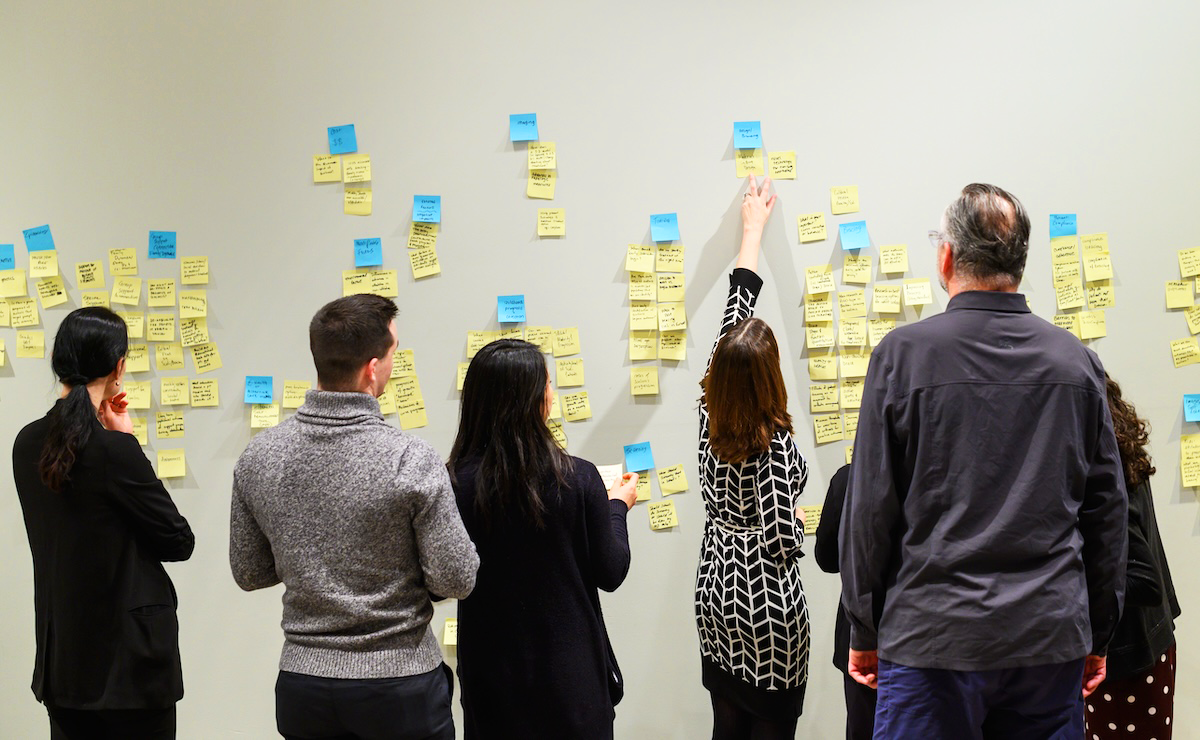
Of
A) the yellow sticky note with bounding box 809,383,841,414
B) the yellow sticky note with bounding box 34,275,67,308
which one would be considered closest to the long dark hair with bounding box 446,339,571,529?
the yellow sticky note with bounding box 809,383,841,414

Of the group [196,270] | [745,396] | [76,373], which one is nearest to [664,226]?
[745,396]

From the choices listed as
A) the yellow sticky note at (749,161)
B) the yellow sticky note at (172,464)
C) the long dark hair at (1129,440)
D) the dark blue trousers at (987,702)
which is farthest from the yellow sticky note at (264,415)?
the long dark hair at (1129,440)

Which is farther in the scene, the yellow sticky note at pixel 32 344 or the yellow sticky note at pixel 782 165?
the yellow sticky note at pixel 32 344

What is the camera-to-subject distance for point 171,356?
2.84 metres

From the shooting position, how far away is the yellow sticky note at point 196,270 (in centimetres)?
281

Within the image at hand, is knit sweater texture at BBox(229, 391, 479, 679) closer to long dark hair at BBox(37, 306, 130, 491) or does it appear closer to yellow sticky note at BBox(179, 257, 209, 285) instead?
long dark hair at BBox(37, 306, 130, 491)

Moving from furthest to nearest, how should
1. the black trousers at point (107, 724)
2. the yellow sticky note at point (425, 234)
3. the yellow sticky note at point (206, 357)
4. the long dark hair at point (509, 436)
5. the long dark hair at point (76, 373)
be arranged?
the yellow sticky note at point (206, 357) < the yellow sticky note at point (425, 234) < the black trousers at point (107, 724) < the long dark hair at point (76, 373) < the long dark hair at point (509, 436)

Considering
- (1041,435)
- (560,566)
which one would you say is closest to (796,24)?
(1041,435)

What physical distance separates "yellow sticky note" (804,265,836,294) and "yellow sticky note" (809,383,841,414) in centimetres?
29

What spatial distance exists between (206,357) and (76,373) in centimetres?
76

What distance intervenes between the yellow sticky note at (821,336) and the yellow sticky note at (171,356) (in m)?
1.99

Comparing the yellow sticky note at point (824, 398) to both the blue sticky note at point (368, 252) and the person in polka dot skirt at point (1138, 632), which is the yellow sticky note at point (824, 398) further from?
the blue sticky note at point (368, 252)

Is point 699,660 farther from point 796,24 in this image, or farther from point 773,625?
point 796,24

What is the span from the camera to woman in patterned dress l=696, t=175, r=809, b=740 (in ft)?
6.75
